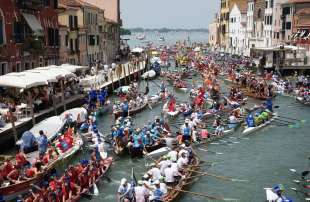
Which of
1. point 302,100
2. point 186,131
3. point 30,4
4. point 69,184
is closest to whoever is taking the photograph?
point 69,184

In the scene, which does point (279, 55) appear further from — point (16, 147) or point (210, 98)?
point (16, 147)

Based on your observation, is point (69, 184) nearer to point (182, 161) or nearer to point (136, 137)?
point (182, 161)

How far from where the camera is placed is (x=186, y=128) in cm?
2914

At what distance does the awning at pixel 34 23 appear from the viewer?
39.9 meters

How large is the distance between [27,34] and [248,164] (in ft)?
77.2

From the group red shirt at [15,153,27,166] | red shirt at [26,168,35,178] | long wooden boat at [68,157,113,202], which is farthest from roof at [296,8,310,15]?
red shirt at [26,168,35,178]

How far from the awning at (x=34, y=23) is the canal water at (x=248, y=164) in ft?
34.4

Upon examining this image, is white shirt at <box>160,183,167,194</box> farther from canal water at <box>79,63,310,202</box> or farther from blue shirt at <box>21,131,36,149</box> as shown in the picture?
blue shirt at <box>21,131,36,149</box>

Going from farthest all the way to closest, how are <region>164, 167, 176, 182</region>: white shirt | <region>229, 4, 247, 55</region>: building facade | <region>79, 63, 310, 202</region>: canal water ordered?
<region>229, 4, 247, 55</region>: building facade
<region>79, 63, 310, 202</region>: canal water
<region>164, 167, 176, 182</region>: white shirt

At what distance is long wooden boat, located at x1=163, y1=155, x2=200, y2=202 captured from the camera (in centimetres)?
2041

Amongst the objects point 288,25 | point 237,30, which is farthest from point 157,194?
point 237,30

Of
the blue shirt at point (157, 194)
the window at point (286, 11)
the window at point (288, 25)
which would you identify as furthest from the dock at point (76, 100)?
the window at point (286, 11)

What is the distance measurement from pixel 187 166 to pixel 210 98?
71.6 feet

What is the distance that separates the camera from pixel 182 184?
21.8 metres
